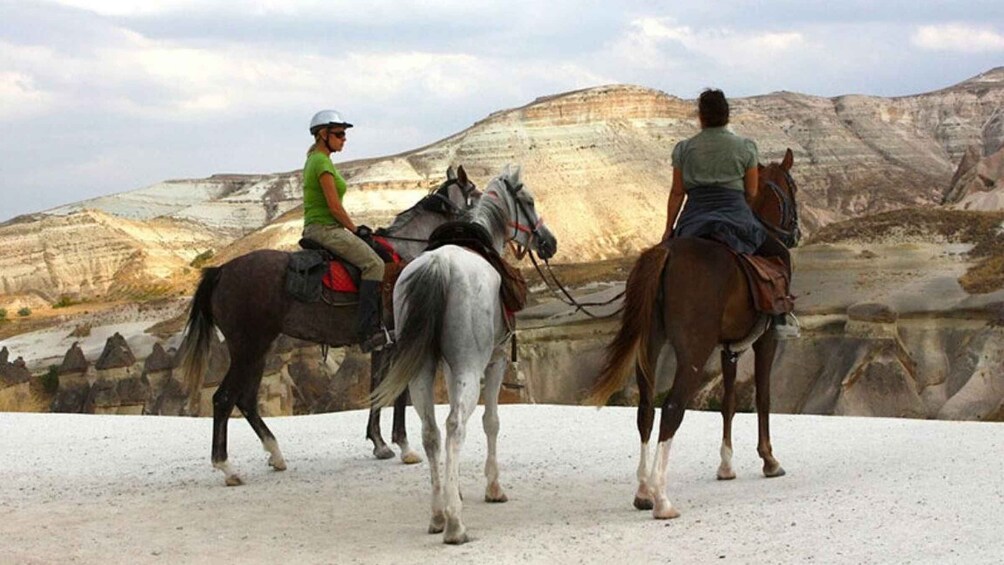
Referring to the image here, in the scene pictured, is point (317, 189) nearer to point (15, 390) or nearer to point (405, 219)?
point (405, 219)

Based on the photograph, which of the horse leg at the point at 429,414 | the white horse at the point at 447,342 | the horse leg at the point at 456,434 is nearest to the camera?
the horse leg at the point at 456,434

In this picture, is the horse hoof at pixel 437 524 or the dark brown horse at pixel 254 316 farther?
the dark brown horse at pixel 254 316

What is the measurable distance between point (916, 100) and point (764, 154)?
47.9 metres

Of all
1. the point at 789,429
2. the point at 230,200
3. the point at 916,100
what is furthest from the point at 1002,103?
the point at 789,429

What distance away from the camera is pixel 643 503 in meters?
9.18

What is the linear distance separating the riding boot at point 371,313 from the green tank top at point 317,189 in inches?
24.0

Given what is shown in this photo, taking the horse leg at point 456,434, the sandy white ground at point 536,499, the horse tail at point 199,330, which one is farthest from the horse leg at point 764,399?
the horse tail at point 199,330

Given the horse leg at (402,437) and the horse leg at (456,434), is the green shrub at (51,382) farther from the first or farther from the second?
the horse leg at (456,434)

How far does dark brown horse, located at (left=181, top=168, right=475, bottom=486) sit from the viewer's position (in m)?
11.2

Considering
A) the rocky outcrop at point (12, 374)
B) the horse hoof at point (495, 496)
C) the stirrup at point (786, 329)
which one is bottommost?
the rocky outcrop at point (12, 374)

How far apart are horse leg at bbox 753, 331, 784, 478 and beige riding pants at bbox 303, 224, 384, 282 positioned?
3.22 metres

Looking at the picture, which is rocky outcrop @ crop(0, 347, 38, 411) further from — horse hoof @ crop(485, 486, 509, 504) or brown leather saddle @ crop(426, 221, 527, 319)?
brown leather saddle @ crop(426, 221, 527, 319)

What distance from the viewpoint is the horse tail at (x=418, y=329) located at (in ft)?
27.3

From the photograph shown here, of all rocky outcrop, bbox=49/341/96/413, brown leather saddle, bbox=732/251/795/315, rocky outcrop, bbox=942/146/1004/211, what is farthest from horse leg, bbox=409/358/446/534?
rocky outcrop, bbox=942/146/1004/211
